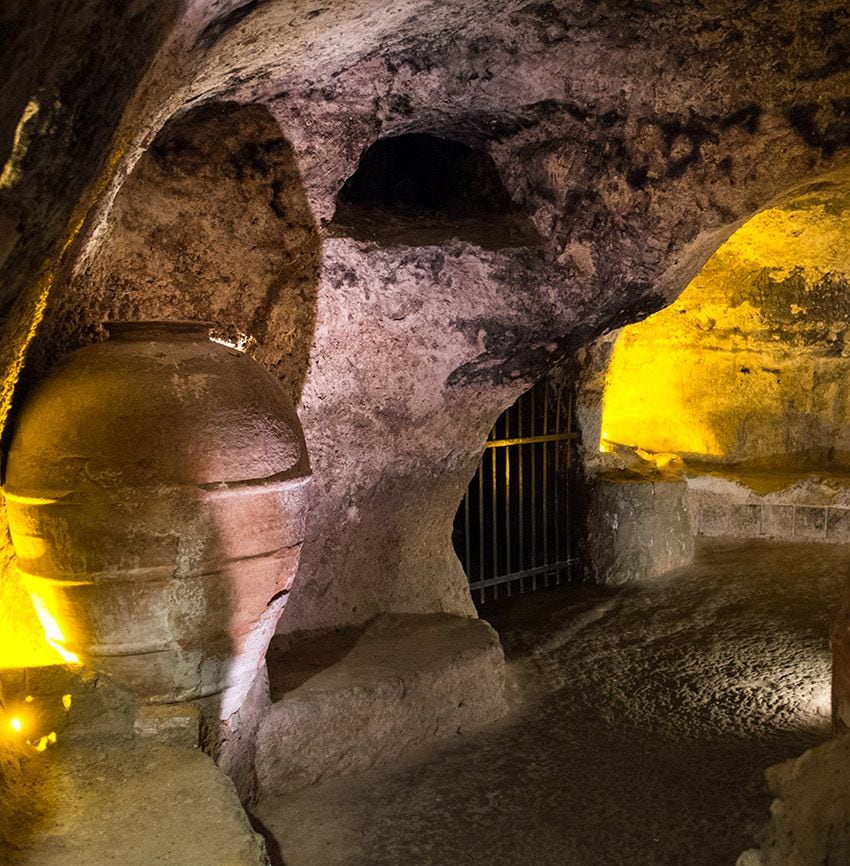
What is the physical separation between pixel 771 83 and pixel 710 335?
4635mm

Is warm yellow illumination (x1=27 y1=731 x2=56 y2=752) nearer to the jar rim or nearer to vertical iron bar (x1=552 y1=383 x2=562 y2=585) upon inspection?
the jar rim

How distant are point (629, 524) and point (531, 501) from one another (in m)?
0.75

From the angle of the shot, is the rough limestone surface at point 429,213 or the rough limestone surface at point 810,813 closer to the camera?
the rough limestone surface at point 810,813

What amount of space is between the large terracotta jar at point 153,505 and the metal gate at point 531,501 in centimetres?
386

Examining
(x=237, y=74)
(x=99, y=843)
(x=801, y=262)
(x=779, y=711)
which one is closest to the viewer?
(x=99, y=843)

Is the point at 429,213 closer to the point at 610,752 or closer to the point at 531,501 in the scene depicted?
the point at 610,752

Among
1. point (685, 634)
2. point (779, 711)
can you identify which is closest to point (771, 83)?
point (779, 711)

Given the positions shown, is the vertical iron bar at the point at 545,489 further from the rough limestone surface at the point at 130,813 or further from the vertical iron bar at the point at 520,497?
the rough limestone surface at the point at 130,813

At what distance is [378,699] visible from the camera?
13.9 ft

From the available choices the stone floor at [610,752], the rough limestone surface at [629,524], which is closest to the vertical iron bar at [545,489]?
the rough limestone surface at [629,524]

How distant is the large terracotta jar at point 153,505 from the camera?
9.93ft

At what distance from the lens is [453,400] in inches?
193

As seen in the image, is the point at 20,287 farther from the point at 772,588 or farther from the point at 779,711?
the point at 772,588

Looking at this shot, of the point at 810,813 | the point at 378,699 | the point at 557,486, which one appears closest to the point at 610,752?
the point at 378,699
